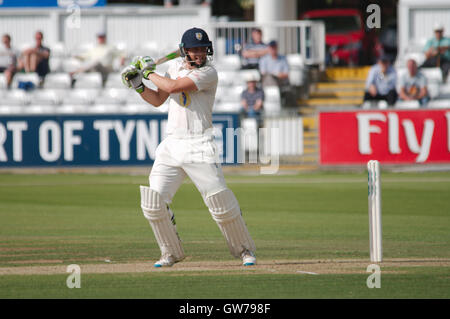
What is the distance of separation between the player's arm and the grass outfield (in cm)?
163

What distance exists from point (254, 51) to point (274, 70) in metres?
0.97

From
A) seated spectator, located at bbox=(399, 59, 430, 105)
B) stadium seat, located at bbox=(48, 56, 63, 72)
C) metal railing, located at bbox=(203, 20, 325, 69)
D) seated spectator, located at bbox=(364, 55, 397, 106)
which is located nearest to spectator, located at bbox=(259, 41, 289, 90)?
metal railing, located at bbox=(203, 20, 325, 69)

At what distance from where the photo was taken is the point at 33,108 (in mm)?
22188

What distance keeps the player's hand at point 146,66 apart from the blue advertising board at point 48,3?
721 inches

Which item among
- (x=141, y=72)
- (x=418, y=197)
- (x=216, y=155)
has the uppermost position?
(x=141, y=72)

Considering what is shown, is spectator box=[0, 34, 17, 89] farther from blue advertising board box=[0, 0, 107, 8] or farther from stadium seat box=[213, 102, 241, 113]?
stadium seat box=[213, 102, 241, 113]

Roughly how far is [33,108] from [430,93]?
9.50 metres

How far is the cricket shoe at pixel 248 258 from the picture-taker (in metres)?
8.46

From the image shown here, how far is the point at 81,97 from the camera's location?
2244 centimetres

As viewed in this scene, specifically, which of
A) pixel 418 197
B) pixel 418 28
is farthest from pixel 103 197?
pixel 418 28

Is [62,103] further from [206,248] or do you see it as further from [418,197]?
[206,248]

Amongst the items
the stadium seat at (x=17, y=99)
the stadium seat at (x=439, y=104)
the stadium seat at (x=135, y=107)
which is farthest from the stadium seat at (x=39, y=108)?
the stadium seat at (x=439, y=104)

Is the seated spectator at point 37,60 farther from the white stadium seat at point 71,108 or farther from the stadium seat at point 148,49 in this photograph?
the stadium seat at point 148,49

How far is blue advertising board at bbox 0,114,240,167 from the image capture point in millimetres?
20359
